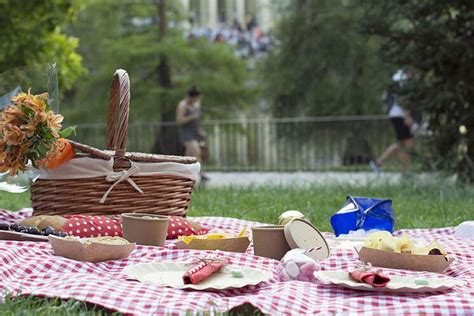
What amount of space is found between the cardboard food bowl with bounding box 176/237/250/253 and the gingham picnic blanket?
0.17m

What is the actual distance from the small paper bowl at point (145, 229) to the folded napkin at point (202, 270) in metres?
0.70

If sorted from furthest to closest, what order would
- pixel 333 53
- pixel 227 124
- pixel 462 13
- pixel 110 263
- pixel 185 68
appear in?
pixel 185 68, pixel 333 53, pixel 227 124, pixel 462 13, pixel 110 263

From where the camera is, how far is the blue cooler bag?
5191 millimetres

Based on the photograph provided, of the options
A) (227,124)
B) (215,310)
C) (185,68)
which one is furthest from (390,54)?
(185,68)

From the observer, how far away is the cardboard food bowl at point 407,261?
13.1 feet

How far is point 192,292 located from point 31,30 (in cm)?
964

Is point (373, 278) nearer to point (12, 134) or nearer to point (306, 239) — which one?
point (306, 239)

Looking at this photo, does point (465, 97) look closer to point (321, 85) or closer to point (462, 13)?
point (462, 13)

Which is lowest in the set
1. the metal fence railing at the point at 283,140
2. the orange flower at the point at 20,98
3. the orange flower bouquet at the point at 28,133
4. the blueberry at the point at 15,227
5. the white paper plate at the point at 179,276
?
the metal fence railing at the point at 283,140

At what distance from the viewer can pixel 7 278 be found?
3.66 metres

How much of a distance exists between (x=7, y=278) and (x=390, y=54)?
7157 millimetres

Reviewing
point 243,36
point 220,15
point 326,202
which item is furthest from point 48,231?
point 220,15

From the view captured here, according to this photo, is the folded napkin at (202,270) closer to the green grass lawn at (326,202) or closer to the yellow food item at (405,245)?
the yellow food item at (405,245)

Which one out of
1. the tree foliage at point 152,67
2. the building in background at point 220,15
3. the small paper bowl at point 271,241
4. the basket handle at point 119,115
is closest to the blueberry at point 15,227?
the basket handle at point 119,115
